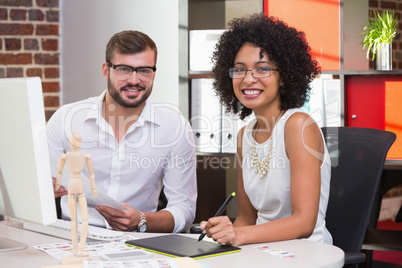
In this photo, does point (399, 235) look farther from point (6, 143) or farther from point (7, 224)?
point (6, 143)

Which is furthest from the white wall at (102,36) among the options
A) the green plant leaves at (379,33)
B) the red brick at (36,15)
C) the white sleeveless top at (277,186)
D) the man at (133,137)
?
the white sleeveless top at (277,186)

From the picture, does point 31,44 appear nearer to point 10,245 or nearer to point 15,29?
point 15,29

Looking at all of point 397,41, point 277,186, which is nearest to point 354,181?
point 277,186

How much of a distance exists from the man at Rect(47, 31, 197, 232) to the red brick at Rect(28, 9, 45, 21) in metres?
1.51

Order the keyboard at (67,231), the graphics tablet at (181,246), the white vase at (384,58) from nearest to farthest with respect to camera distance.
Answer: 1. the graphics tablet at (181,246)
2. the keyboard at (67,231)
3. the white vase at (384,58)

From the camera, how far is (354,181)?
1946 mm

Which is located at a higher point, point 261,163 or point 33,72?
point 33,72

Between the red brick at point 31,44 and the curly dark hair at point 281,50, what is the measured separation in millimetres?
1932

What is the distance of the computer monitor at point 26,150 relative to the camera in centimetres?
128

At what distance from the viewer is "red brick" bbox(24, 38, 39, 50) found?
146 inches

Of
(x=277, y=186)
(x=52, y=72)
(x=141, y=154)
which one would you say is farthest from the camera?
(x=52, y=72)

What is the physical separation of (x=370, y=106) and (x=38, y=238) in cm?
195

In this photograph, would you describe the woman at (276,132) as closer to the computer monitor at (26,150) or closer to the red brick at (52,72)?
the computer monitor at (26,150)

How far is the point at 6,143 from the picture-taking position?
139 centimetres
